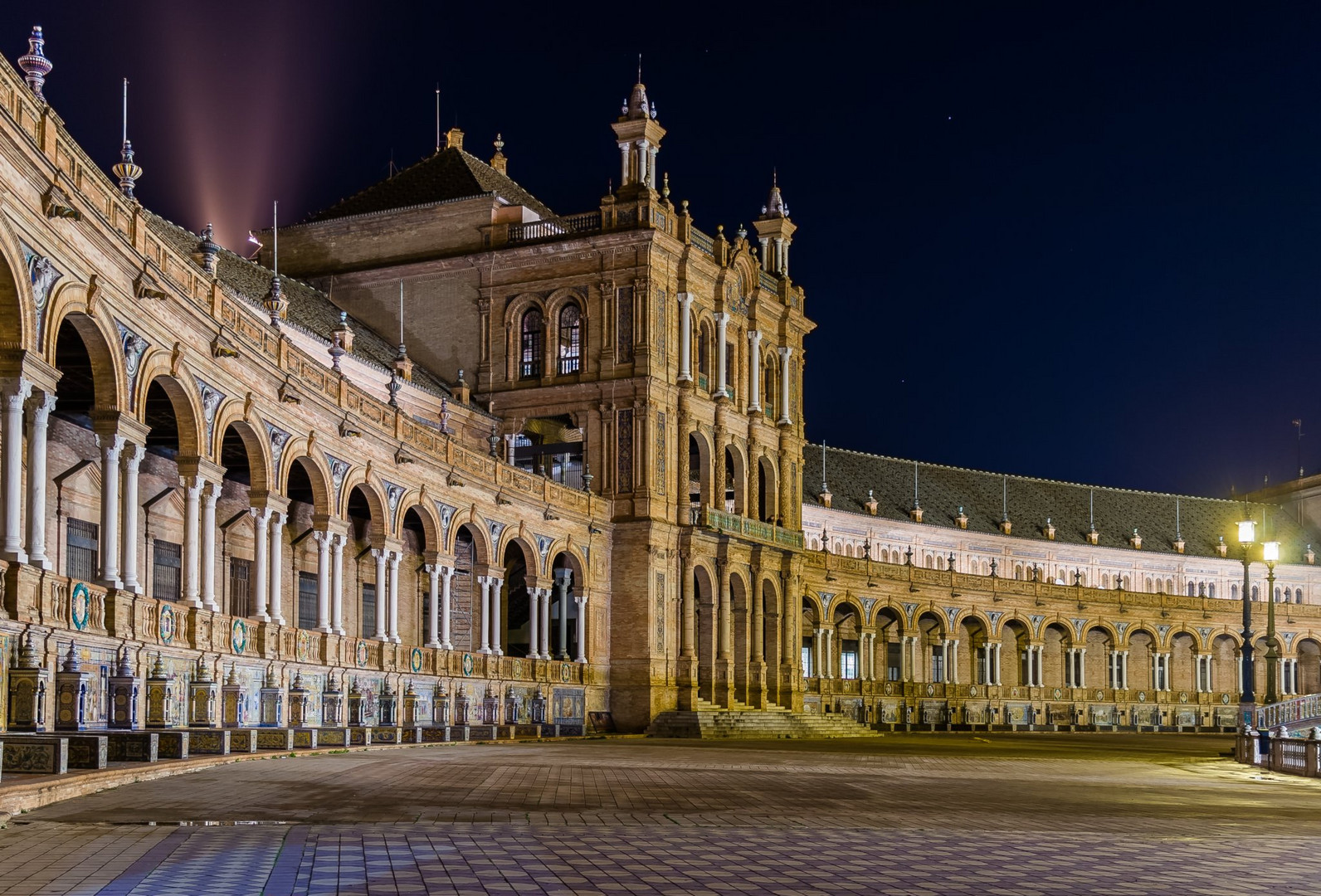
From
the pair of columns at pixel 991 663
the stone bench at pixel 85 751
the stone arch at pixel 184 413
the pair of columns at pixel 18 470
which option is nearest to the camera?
the stone bench at pixel 85 751

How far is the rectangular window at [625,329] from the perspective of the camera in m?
59.2

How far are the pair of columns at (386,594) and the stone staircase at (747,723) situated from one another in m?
16.2

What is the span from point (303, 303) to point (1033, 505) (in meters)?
62.4

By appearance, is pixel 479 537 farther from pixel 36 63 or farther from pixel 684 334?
pixel 36 63

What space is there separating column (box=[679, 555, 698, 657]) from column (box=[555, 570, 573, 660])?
165 inches

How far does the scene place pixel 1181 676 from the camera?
104375 millimetres

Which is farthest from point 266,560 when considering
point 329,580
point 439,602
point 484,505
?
point 484,505

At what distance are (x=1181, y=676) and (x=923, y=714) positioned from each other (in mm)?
26524

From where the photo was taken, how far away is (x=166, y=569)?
38.3m

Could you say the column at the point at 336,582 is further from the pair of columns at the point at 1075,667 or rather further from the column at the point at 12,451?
the pair of columns at the point at 1075,667

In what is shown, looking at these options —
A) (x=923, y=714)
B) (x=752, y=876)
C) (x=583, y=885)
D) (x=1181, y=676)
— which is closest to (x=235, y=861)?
(x=583, y=885)

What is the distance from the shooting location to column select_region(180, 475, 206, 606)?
30531mm

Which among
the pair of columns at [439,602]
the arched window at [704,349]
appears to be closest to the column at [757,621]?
the arched window at [704,349]

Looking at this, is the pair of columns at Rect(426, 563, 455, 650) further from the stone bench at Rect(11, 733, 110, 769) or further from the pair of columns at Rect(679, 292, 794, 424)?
the stone bench at Rect(11, 733, 110, 769)
